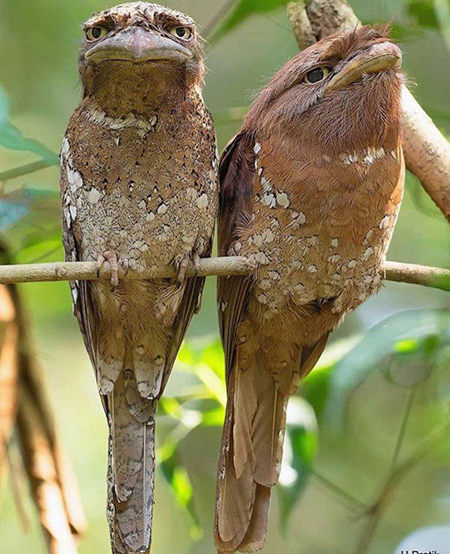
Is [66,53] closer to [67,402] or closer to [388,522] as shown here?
[67,402]

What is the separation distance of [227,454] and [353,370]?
0.65m

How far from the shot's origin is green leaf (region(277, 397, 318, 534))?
9.40 ft

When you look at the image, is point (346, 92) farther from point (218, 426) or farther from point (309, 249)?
point (218, 426)

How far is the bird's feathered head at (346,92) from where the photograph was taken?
7.09 ft

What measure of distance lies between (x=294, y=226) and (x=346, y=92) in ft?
1.25

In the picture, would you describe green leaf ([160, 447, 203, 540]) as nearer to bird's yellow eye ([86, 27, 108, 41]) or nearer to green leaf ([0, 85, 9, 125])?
green leaf ([0, 85, 9, 125])

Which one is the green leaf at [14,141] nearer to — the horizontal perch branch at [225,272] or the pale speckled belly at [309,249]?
the horizontal perch branch at [225,272]

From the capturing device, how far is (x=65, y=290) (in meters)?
3.78

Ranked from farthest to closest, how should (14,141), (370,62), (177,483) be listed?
(177,483)
(14,141)
(370,62)

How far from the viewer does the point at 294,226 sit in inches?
89.4

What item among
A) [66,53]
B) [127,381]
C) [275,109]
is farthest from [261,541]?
[66,53]

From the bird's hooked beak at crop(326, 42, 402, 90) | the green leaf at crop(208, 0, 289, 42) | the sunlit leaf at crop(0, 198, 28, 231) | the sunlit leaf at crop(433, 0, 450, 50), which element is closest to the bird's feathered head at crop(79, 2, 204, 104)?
the bird's hooked beak at crop(326, 42, 402, 90)

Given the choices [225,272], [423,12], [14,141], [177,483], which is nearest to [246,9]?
[423,12]

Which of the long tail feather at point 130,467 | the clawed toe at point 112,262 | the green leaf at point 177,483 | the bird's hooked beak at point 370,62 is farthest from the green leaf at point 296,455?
the bird's hooked beak at point 370,62
